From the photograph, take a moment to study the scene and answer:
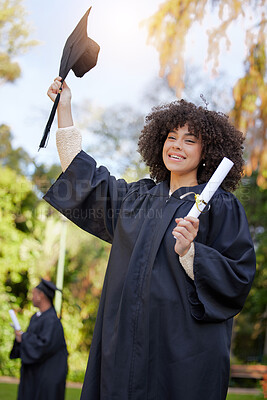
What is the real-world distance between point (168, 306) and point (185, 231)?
0.33 m

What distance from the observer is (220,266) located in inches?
80.4

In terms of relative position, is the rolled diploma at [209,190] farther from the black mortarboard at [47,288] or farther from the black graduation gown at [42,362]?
the black mortarboard at [47,288]

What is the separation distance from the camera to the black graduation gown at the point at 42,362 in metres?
5.71

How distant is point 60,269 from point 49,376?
22.5 feet

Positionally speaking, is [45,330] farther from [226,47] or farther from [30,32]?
[30,32]

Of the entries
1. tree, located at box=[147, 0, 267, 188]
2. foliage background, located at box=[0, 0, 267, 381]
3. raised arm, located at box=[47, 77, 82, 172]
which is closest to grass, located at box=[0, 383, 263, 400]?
foliage background, located at box=[0, 0, 267, 381]

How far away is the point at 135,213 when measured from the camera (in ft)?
7.55

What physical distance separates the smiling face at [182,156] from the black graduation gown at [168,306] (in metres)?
0.15

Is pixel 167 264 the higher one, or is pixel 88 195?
pixel 88 195

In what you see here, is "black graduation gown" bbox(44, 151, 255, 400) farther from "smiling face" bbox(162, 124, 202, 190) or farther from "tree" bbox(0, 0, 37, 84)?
"tree" bbox(0, 0, 37, 84)

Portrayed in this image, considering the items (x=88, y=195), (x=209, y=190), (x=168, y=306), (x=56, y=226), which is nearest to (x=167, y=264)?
(x=168, y=306)

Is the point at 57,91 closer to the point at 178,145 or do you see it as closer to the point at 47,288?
the point at 178,145

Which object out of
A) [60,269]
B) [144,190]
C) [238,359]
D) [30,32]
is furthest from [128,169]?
[144,190]

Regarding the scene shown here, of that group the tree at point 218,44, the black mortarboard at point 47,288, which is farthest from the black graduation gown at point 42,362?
the tree at point 218,44
